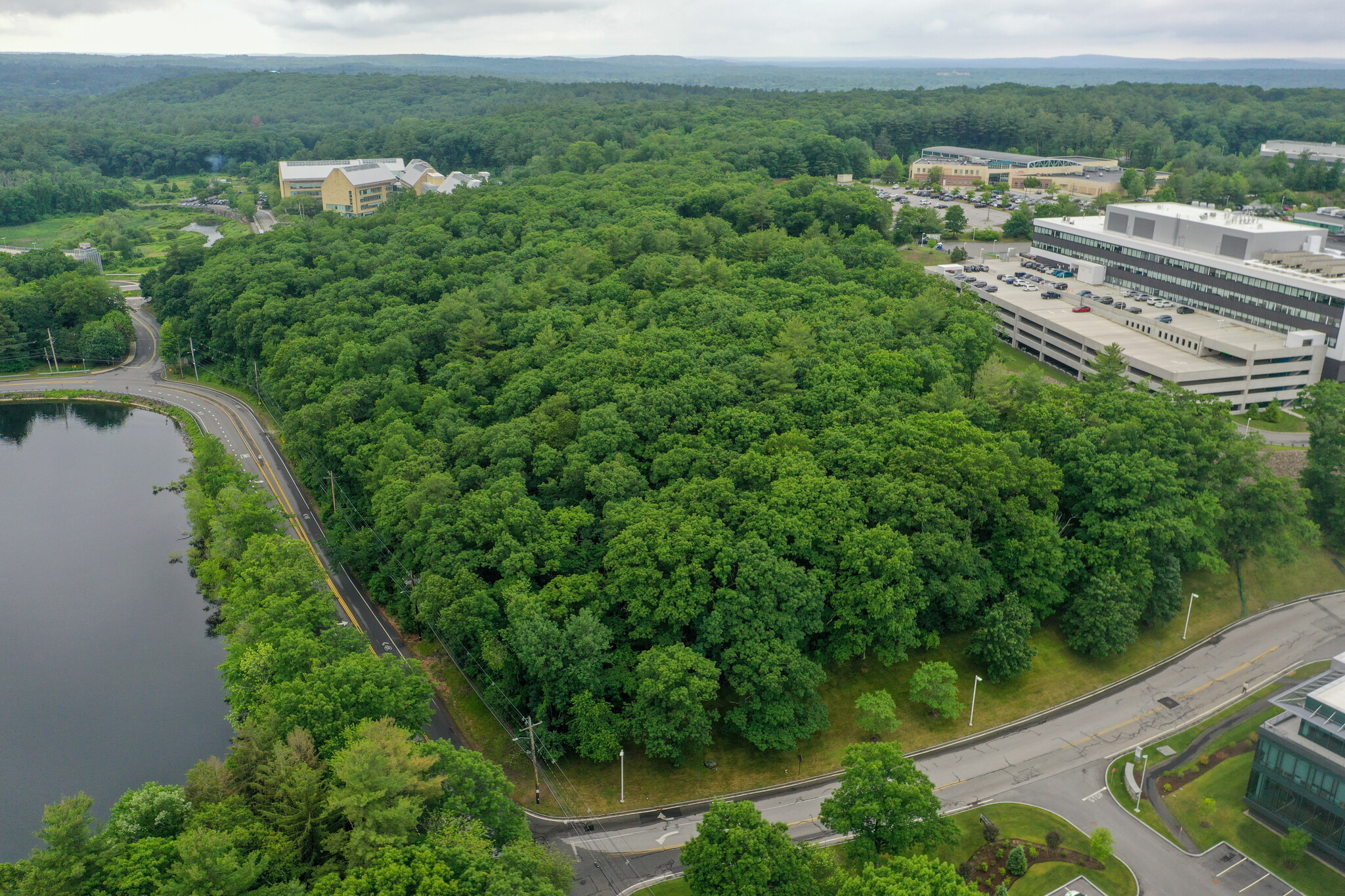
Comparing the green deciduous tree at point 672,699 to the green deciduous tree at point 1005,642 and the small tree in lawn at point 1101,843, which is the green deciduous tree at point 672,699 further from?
the small tree in lawn at point 1101,843

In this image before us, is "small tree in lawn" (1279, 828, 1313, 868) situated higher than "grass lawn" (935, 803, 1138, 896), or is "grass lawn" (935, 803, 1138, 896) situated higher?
"small tree in lawn" (1279, 828, 1313, 868)

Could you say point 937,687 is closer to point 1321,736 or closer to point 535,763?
point 1321,736

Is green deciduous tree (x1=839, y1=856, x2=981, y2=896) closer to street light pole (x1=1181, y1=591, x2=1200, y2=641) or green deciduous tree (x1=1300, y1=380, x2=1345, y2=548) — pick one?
street light pole (x1=1181, y1=591, x2=1200, y2=641)

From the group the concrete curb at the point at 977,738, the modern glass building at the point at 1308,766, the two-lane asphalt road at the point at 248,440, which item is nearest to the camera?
the modern glass building at the point at 1308,766

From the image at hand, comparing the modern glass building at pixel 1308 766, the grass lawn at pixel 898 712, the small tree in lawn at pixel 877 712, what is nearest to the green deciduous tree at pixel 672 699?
the grass lawn at pixel 898 712

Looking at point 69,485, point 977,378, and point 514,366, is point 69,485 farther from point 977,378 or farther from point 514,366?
point 977,378

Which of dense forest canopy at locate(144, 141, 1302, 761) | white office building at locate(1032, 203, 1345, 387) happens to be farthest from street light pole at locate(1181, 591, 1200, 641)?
white office building at locate(1032, 203, 1345, 387)
